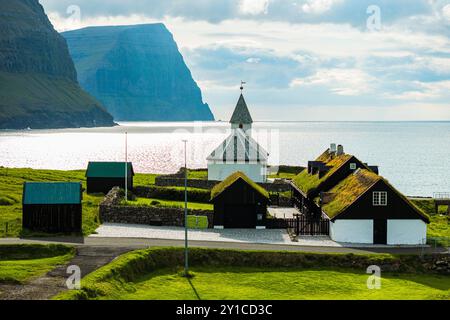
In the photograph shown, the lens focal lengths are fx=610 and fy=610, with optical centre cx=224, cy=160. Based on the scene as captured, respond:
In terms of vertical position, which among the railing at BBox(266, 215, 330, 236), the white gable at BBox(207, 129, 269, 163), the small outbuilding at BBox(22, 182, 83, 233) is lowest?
the railing at BBox(266, 215, 330, 236)

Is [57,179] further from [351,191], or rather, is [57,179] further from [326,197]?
[351,191]

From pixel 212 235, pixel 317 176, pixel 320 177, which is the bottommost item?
pixel 212 235

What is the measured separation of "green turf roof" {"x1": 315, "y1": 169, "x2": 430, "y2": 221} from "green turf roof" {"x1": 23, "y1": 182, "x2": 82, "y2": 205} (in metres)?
21.5

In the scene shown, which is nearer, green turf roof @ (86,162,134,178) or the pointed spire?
green turf roof @ (86,162,134,178)

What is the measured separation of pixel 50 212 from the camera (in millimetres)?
50031

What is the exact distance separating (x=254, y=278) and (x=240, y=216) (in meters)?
17.4

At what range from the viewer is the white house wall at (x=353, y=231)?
50.2 m

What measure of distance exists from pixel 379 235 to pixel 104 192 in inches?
1428

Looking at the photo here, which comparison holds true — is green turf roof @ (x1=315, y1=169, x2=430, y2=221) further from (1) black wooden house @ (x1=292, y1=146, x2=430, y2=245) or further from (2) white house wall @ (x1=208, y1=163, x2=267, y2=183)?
(2) white house wall @ (x1=208, y1=163, x2=267, y2=183)

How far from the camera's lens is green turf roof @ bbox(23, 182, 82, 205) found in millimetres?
50188

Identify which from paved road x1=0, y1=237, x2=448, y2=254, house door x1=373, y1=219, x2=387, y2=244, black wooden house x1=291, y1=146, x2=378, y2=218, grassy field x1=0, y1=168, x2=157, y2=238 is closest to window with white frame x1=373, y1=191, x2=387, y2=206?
house door x1=373, y1=219, x2=387, y2=244

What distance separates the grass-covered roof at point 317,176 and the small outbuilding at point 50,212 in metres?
23.7

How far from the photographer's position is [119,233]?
50.4 meters

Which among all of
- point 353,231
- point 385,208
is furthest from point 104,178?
point 385,208
